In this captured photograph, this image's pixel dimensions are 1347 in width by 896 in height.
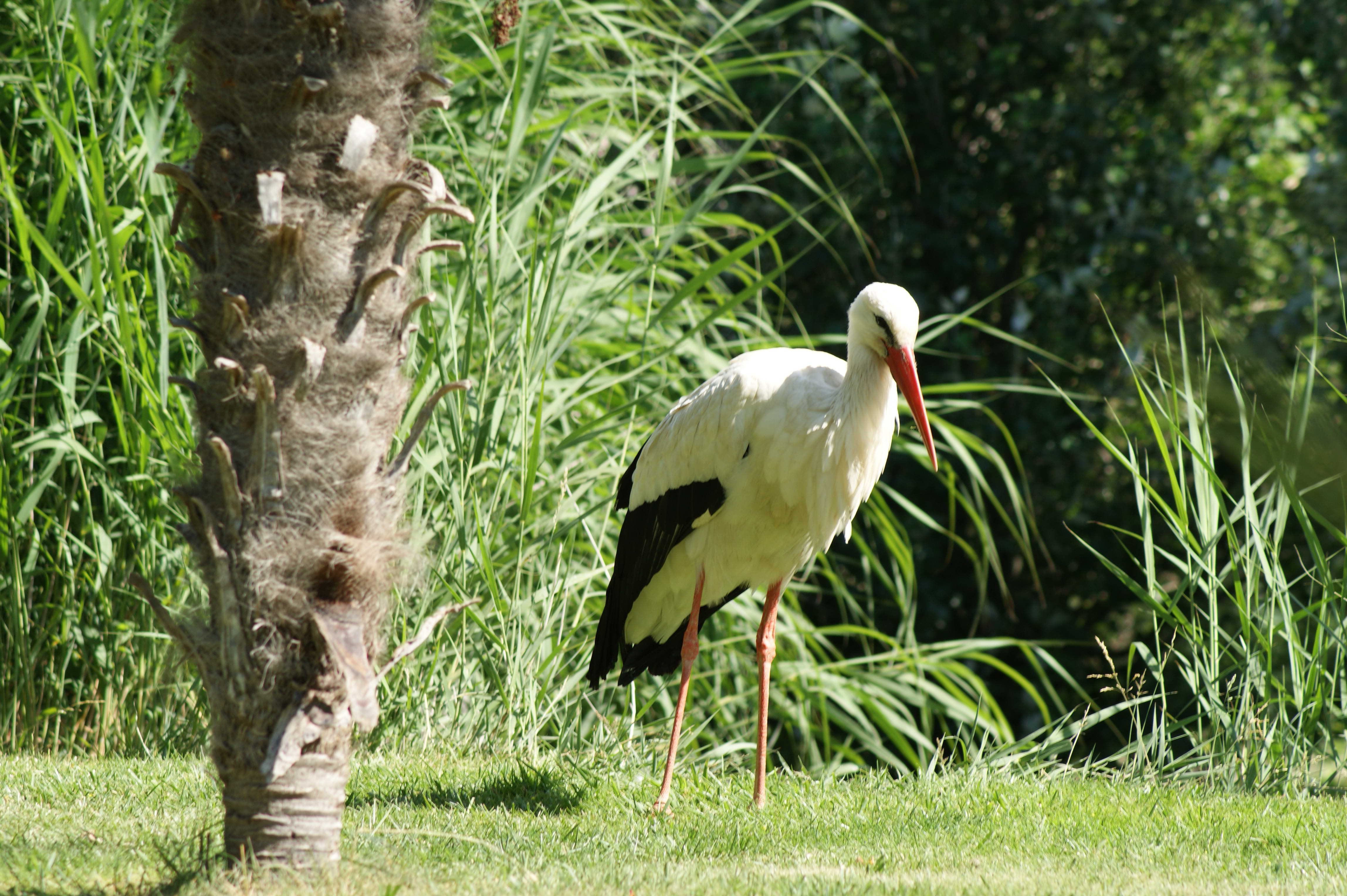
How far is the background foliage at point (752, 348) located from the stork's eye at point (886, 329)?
0.67 m

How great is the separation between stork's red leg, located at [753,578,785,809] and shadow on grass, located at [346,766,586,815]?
Result: 0.59 metres

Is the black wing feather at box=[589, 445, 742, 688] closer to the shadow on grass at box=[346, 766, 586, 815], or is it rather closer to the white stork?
the white stork

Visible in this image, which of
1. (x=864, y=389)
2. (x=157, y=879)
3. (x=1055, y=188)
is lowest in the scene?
(x=157, y=879)

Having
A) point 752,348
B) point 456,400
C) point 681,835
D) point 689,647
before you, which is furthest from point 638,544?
point 752,348

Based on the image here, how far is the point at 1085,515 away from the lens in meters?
8.15

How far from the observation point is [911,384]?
3707 mm

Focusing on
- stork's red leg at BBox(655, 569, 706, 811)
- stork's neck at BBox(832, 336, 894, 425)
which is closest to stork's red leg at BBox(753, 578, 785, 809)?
stork's red leg at BBox(655, 569, 706, 811)

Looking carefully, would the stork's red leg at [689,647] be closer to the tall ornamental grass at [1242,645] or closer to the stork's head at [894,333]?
the stork's head at [894,333]

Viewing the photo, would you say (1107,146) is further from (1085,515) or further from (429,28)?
(429,28)

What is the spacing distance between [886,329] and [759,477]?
2.04 ft

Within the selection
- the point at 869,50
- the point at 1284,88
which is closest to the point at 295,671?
the point at 869,50

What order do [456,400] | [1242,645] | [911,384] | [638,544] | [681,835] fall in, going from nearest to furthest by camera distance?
1. [681,835]
2. [911,384]
3. [1242,645]
4. [638,544]
5. [456,400]

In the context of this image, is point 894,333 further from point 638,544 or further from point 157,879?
point 157,879

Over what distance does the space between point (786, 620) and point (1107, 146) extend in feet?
14.2
